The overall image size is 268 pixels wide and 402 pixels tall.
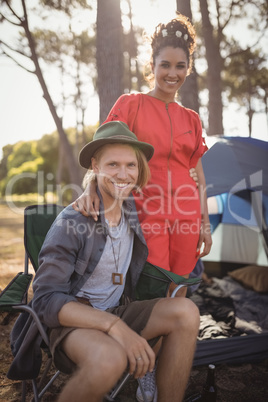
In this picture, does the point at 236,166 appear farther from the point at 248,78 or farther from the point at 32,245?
the point at 248,78

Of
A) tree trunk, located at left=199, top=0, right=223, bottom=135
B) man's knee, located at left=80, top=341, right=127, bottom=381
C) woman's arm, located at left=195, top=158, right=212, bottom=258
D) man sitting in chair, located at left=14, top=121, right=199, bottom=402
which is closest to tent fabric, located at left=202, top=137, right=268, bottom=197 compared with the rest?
woman's arm, located at left=195, top=158, right=212, bottom=258

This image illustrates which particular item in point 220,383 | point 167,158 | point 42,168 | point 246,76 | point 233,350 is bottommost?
point 220,383

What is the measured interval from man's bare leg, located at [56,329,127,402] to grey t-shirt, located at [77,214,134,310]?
1.11 feet

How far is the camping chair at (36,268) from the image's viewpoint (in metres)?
1.67

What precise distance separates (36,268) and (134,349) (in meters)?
0.93

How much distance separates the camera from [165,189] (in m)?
2.13

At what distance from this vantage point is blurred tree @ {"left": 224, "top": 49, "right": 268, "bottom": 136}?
1105cm

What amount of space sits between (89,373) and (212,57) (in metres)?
7.57

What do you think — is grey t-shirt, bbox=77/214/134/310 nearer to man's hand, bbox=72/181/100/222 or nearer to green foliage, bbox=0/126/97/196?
man's hand, bbox=72/181/100/222

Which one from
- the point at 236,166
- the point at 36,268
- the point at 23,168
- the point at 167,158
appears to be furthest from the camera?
the point at 23,168

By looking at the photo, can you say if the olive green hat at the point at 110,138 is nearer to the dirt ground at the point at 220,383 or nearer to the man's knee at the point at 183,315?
the man's knee at the point at 183,315

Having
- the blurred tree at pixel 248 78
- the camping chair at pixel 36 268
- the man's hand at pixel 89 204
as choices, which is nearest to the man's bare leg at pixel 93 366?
the camping chair at pixel 36 268

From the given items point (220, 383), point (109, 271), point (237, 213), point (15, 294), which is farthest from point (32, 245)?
point (237, 213)

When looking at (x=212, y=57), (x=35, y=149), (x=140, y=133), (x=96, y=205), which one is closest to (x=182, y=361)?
(x=96, y=205)
